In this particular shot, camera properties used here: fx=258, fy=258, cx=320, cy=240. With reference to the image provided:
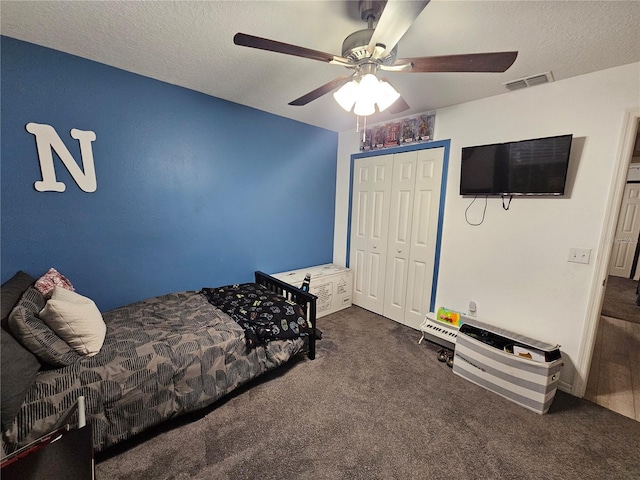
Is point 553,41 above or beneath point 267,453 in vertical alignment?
above

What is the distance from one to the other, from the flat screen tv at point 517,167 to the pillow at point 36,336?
10.1 ft

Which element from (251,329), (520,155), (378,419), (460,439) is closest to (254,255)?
(251,329)

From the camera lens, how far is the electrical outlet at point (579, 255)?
1887mm

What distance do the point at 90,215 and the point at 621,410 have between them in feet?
13.7

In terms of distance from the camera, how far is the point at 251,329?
1.95 m

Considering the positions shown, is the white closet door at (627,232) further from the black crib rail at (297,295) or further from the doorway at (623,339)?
the black crib rail at (297,295)

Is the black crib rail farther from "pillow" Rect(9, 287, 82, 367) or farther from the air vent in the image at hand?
the air vent

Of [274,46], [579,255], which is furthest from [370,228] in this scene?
[274,46]

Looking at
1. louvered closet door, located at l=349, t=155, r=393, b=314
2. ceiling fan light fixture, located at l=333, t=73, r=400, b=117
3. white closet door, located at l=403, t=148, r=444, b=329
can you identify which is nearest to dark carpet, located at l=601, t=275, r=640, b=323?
white closet door, located at l=403, t=148, r=444, b=329

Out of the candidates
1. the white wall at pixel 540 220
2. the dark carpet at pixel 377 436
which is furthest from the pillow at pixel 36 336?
the white wall at pixel 540 220

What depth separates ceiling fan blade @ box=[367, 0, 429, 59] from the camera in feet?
2.86

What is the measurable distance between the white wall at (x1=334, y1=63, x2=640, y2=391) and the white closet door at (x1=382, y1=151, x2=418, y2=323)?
0.41 metres

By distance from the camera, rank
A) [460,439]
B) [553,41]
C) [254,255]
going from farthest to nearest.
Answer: [254,255]
[460,439]
[553,41]

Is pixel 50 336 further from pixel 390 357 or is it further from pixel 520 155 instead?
pixel 520 155
